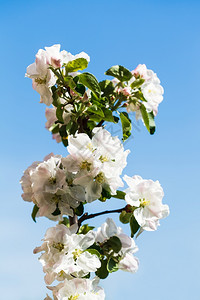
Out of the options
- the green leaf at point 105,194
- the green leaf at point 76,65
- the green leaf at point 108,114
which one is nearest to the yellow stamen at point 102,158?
the green leaf at point 105,194

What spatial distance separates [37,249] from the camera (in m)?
1.93

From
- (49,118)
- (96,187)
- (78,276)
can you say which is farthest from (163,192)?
(49,118)

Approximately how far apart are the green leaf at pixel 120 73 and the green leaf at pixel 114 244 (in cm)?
79

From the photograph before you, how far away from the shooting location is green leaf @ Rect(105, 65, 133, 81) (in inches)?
82.4

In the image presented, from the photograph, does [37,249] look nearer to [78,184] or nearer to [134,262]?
[78,184]

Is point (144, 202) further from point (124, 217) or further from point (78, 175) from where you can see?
point (78, 175)

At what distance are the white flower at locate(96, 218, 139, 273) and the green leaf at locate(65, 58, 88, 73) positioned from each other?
0.77 m

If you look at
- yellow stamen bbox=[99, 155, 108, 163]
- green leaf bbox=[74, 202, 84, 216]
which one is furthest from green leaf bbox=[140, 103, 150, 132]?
green leaf bbox=[74, 202, 84, 216]

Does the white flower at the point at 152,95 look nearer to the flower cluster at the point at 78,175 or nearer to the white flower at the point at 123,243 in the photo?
the flower cluster at the point at 78,175

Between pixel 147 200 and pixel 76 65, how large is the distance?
71 centimetres

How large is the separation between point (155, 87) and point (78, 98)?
0.49 m

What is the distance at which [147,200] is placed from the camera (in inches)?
78.5

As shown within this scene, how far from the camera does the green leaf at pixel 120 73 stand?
2092 millimetres

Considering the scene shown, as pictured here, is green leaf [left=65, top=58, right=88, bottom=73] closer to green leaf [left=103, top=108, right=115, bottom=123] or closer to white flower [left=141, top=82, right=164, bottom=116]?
green leaf [left=103, top=108, right=115, bottom=123]
